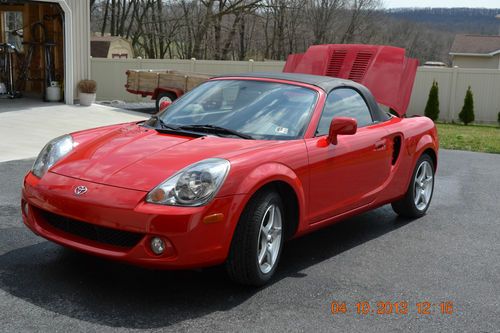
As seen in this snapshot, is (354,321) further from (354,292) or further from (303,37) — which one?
(303,37)

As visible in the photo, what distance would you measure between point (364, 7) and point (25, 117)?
4320cm

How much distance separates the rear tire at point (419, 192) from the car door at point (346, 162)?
28.6 inches

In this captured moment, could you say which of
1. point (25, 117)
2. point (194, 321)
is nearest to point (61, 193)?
point (194, 321)

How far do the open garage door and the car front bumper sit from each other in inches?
534

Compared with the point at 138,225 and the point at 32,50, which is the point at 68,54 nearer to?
the point at 32,50

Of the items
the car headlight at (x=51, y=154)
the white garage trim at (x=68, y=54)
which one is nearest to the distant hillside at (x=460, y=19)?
the white garage trim at (x=68, y=54)

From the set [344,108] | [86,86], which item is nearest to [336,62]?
[344,108]

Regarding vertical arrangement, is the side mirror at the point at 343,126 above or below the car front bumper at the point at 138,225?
above

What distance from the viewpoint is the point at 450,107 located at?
22.0 m

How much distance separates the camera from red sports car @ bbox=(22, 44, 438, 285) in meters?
3.74

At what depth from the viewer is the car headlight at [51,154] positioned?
4.38 m

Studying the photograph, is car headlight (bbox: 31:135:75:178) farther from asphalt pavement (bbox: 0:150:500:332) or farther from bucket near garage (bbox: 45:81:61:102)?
bucket near garage (bbox: 45:81:61:102)

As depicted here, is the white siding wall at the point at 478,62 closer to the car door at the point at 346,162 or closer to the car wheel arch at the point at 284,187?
the car door at the point at 346,162

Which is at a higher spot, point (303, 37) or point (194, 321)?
point (303, 37)
